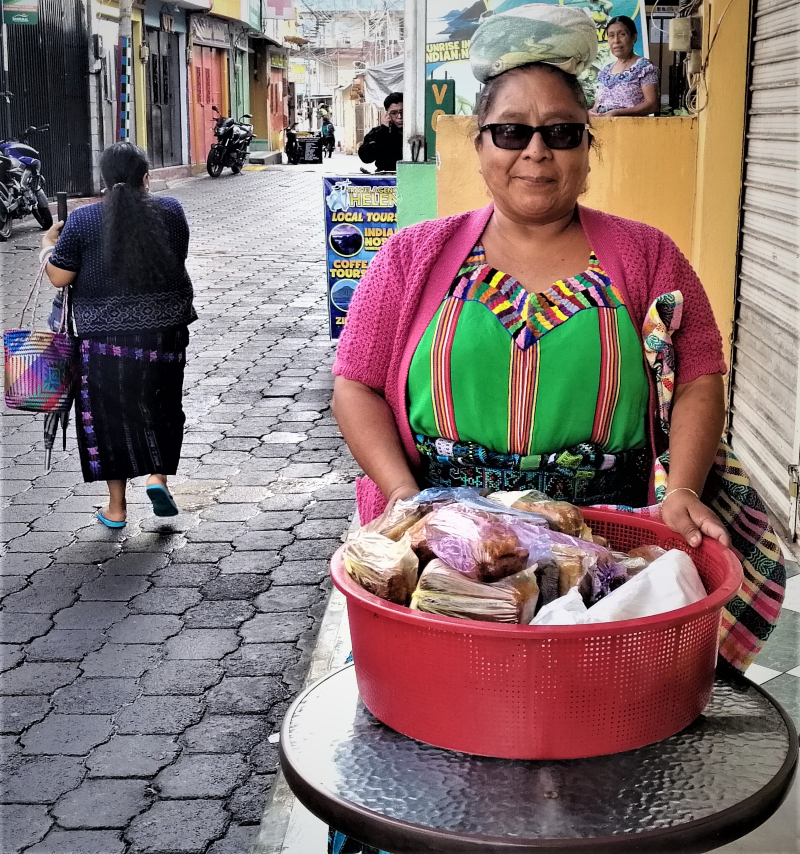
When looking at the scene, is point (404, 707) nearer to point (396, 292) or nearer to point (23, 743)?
point (396, 292)

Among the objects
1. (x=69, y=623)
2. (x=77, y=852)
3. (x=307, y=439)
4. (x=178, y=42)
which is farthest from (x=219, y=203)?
(x=77, y=852)

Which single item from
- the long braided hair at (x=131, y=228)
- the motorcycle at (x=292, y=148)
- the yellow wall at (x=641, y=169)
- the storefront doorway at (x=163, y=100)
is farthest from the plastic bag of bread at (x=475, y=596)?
the motorcycle at (x=292, y=148)

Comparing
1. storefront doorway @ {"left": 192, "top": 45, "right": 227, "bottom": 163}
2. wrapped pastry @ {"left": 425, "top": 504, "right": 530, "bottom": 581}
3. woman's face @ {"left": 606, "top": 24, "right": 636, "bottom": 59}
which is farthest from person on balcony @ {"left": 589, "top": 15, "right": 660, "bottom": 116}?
storefront doorway @ {"left": 192, "top": 45, "right": 227, "bottom": 163}

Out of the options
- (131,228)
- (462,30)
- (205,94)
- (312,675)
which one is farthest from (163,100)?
(312,675)

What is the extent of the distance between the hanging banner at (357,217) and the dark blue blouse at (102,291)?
104 inches

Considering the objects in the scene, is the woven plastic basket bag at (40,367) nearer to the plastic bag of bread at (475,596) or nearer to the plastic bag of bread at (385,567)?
the plastic bag of bread at (385,567)

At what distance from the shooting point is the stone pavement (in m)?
3.22

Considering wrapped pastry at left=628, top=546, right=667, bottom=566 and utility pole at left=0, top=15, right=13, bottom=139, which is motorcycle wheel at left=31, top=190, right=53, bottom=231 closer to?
utility pole at left=0, top=15, right=13, bottom=139

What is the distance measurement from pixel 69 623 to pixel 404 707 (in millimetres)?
3113

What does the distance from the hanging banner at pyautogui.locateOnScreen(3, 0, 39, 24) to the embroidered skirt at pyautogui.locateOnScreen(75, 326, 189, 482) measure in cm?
1562

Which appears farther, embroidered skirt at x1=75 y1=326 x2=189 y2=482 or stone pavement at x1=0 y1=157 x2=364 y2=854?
embroidered skirt at x1=75 y1=326 x2=189 y2=482

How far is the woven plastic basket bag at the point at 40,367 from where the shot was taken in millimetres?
5332

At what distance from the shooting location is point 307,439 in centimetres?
703

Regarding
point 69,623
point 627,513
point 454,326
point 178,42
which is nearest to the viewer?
point 627,513
